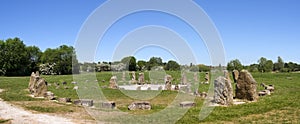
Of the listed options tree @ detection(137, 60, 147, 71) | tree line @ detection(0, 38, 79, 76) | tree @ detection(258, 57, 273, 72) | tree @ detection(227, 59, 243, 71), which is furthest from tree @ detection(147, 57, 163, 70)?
tree @ detection(258, 57, 273, 72)

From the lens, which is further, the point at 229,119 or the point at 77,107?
the point at 77,107

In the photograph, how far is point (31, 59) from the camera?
93.4 meters

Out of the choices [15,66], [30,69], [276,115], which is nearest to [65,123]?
[276,115]

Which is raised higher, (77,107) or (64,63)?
(64,63)

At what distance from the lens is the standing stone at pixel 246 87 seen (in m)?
20.4

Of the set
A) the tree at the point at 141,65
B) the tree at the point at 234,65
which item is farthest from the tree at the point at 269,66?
the tree at the point at 141,65

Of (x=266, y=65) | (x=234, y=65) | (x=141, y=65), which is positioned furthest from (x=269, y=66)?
(x=141, y=65)

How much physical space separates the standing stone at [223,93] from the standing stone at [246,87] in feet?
8.64

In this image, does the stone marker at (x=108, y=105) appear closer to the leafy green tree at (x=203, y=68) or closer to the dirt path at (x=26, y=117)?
the dirt path at (x=26, y=117)

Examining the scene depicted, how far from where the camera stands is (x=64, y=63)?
321ft

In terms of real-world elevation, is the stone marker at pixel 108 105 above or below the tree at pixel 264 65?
below

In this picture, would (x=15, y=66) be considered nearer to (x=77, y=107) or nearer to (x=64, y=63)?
(x=64, y=63)

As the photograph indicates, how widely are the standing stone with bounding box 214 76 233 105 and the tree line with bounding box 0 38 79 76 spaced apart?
5233cm

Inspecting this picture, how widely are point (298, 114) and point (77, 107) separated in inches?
458
